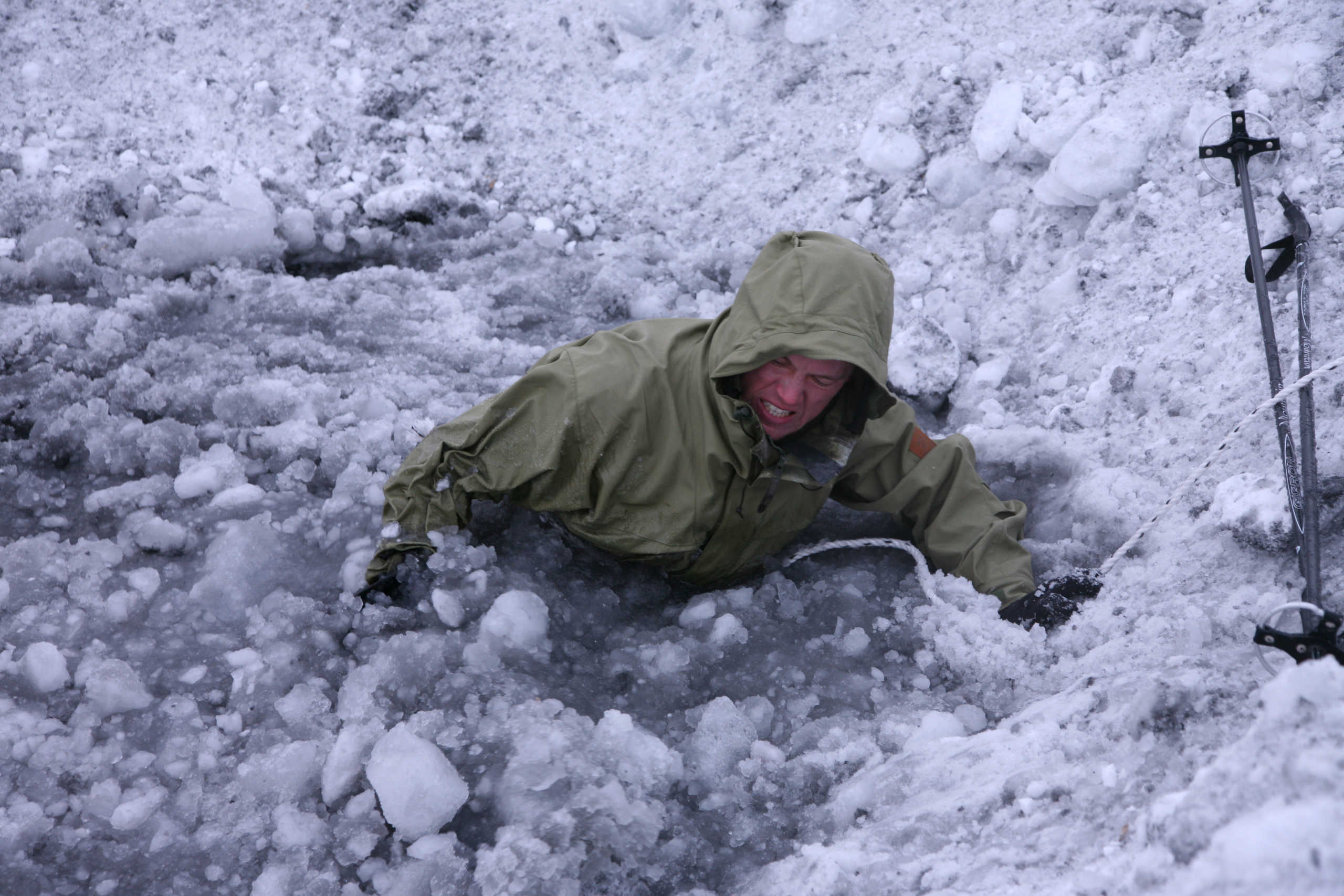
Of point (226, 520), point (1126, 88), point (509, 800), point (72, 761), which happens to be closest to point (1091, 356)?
point (1126, 88)

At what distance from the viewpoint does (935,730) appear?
2.31m

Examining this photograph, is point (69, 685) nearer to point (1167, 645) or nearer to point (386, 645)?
point (386, 645)

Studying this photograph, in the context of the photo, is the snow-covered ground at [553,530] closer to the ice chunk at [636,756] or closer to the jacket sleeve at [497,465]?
the ice chunk at [636,756]

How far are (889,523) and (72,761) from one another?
252cm

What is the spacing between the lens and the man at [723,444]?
2.56 metres

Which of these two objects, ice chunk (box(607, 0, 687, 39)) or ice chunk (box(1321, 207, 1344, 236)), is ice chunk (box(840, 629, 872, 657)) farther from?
ice chunk (box(607, 0, 687, 39))

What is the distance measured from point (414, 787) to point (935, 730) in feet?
4.04

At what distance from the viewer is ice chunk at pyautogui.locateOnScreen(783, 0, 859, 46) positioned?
5047 millimetres

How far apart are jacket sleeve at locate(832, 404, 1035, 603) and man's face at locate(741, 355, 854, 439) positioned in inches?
16.7

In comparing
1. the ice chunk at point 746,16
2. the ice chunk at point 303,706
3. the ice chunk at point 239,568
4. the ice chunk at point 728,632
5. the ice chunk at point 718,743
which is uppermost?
the ice chunk at point 746,16

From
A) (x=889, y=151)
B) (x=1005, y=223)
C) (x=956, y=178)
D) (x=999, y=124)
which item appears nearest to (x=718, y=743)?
(x=1005, y=223)

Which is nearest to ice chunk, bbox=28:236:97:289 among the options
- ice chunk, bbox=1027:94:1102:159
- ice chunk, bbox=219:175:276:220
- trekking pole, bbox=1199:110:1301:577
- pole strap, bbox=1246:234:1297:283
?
ice chunk, bbox=219:175:276:220

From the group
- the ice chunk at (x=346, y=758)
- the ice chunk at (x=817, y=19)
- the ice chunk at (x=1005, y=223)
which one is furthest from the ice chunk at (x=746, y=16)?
the ice chunk at (x=346, y=758)

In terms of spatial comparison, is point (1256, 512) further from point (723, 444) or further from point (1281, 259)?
point (723, 444)
